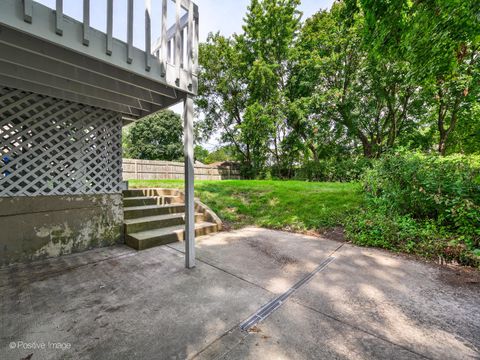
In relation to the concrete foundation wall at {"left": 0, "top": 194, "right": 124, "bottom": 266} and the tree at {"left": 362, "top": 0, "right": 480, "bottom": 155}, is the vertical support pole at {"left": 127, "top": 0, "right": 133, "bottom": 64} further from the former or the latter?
the tree at {"left": 362, "top": 0, "right": 480, "bottom": 155}

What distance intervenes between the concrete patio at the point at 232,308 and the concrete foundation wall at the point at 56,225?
0.20 metres

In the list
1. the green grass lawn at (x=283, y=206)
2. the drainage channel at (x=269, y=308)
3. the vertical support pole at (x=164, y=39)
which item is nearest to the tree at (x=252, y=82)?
the green grass lawn at (x=283, y=206)

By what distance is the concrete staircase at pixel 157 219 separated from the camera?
3.29 meters

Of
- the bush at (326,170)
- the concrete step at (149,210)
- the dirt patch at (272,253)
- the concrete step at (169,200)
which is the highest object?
the bush at (326,170)

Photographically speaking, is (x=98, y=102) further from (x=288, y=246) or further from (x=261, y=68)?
(x=261, y=68)

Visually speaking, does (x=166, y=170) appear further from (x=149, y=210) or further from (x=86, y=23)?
(x=86, y=23)

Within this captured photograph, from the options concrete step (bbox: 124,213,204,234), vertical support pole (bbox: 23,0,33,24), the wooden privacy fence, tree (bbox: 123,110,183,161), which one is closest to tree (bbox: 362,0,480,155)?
vertical support pole (bbox: 23,0,33,24)

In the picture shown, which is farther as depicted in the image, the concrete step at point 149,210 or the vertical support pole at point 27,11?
the concrete step at point 149,210

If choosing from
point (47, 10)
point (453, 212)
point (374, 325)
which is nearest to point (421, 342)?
point (374, 325)

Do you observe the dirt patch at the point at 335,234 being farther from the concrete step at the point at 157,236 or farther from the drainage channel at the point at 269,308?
the concrete step at the point at 157,236

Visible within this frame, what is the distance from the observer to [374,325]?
5.11 ft

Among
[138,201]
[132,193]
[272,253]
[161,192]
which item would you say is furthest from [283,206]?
[132,193]

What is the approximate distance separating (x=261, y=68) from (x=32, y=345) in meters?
13.7

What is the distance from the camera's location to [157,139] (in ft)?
68.8
